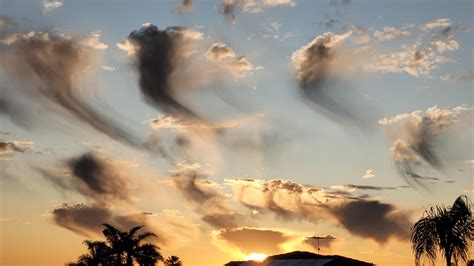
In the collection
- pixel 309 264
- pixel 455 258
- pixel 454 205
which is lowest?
pixel 455 258

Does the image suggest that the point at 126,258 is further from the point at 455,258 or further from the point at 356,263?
the point at 455,258

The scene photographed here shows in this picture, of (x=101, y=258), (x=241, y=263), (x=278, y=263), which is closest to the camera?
(x=101, y=258)

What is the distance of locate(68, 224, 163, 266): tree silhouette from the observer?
79.2 m

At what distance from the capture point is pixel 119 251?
7988 cm

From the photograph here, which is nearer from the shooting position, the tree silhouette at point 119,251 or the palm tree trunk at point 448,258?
the palm tree trunk at point 448,258

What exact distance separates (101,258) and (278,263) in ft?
95.6

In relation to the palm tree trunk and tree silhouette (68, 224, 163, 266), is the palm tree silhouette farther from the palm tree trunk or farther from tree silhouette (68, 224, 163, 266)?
tree silhouette (68, 224, 163, 266)

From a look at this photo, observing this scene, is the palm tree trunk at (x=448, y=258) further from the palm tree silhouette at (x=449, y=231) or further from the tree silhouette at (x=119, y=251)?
the tree silhouette at (x=119, y=251)

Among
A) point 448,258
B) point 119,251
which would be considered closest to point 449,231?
point 448,258

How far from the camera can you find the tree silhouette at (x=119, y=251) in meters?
79.2

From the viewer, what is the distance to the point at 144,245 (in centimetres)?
8112

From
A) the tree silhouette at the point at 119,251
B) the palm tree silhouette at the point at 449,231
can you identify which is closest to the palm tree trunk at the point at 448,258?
the palm tree silhouette at the point at 449,231

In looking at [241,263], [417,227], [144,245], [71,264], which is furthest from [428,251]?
[241,263]

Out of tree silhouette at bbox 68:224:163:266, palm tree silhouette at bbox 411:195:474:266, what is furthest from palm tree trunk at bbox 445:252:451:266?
tree silhouette at bbox 68:224:163:266
